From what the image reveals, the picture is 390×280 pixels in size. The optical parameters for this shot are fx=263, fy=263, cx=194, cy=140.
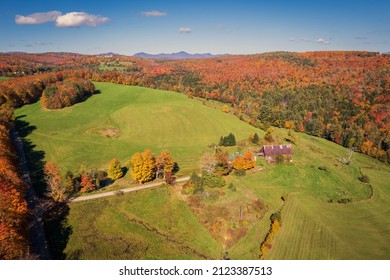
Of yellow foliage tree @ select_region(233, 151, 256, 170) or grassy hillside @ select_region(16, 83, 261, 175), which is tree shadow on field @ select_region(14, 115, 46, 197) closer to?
grassy hillside @ select_region(16, 83, 261, 175)

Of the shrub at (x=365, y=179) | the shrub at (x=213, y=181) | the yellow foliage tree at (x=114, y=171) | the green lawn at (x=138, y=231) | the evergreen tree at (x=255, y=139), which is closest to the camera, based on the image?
the green lawn at (x=138, y=231)

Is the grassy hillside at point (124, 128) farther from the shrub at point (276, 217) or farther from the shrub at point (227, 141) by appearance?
the shrub at point (276, 217)

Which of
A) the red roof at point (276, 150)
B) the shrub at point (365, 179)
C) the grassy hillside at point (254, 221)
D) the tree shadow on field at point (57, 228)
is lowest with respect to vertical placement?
the shrub at point (365, 179)

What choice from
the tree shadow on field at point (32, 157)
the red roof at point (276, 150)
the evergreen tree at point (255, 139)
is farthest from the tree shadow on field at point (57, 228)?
the evergreen tree at point (255, 139)

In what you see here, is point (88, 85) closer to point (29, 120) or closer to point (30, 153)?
point (29, 120)

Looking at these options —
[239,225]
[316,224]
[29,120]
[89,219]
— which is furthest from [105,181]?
[29,120]

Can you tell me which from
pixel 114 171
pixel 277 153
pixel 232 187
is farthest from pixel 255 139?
pixel 114 171

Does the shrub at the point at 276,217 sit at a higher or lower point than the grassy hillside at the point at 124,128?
lower

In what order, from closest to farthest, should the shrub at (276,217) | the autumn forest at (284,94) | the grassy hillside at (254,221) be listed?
the grassy hillside at (254,221)
the shrub at (276,217)
the autumn forest at (284,94)

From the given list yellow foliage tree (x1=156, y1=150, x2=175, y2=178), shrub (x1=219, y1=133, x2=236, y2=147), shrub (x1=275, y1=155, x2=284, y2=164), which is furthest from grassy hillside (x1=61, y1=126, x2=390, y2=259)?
shrub (x1=219, y1=133, x2=236, y2=147)
